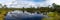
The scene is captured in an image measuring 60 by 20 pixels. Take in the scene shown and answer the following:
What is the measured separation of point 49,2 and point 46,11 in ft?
0.31

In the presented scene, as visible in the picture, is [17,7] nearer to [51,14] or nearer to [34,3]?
[34,3]

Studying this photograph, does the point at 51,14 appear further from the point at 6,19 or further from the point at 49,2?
the point at 6,19

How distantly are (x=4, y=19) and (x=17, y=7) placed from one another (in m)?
0.18

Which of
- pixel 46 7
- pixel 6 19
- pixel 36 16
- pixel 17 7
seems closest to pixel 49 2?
pixel 46 7

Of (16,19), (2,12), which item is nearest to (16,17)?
(16,19)

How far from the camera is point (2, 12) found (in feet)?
6.66

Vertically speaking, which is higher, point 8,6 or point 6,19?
point 8,6

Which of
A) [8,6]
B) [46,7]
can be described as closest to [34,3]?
[46,7]

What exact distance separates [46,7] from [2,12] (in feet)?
1.43

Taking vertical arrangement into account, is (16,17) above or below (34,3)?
below

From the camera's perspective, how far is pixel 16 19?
2029 millimetres

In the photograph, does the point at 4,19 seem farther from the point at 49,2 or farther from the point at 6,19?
the point at 49,2

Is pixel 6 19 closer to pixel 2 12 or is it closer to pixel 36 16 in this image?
pixel 2 12

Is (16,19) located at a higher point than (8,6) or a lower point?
lower
